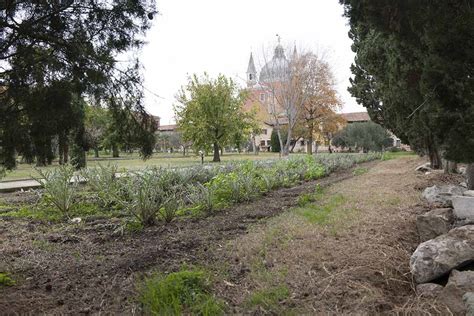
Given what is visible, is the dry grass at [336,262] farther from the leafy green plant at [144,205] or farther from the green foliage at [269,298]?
the leafy green plant at [144,205]

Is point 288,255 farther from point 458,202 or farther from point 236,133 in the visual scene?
point 236,133

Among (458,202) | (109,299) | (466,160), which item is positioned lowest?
(109,299)

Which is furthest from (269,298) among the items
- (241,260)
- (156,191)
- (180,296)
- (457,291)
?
(156,191)

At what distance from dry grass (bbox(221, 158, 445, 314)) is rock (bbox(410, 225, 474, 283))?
17 cm

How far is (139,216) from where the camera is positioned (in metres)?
5.46

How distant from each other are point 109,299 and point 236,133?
82.9 ft

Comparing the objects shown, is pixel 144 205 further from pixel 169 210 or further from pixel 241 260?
pixel 241 260

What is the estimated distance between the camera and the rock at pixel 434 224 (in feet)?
12.5

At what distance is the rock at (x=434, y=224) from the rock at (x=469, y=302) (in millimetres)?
1369

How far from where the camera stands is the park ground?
2854 millimetres

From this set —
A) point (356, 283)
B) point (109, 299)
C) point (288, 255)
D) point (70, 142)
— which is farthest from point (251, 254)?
point (70, 142)

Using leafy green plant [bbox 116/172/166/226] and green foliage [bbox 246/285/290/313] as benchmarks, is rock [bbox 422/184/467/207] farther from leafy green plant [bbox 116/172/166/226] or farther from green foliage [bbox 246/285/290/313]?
leafy green plant [bbox 116/172/166/226]

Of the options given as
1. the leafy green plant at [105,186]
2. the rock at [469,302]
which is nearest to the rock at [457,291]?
the rock at [469,302]

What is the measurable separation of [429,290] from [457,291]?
0.25 meters
